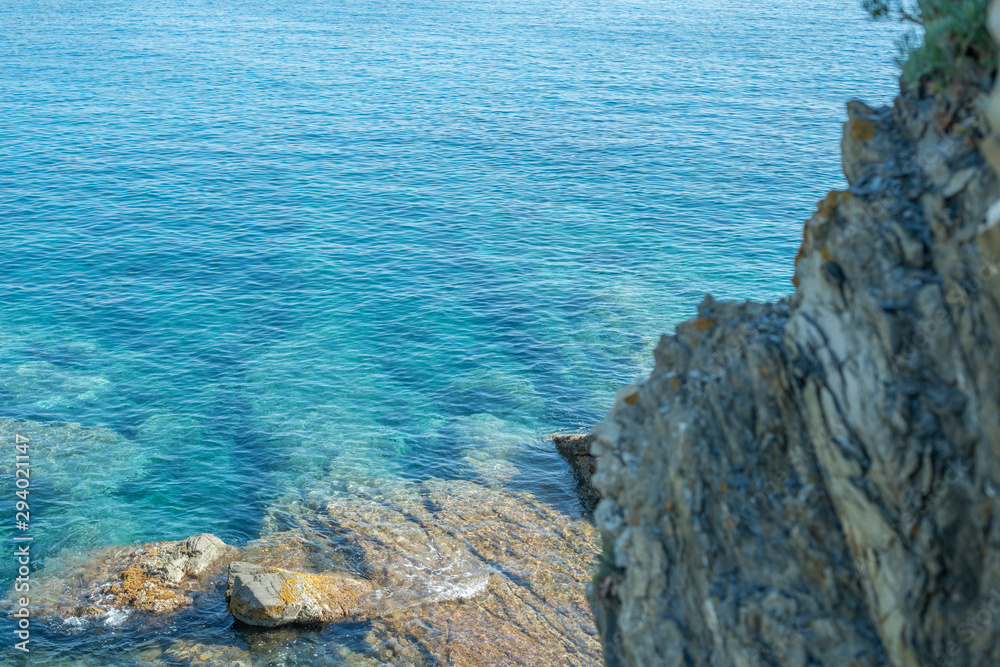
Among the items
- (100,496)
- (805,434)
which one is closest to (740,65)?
(100,496)

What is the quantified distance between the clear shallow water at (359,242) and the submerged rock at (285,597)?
5.77m

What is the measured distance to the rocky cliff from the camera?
488 inches

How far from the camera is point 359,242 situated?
2437 inches

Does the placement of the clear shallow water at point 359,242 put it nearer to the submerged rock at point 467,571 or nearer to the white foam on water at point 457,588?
the submerged rock at point 467,571

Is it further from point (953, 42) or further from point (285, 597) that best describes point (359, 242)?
point (953, 42)

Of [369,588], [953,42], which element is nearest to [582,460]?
[369,588]

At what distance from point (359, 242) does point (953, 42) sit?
5121 centimetres

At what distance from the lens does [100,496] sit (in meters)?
36.5

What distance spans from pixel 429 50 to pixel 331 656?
346ft

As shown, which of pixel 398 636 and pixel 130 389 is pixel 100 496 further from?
pixel 398 636

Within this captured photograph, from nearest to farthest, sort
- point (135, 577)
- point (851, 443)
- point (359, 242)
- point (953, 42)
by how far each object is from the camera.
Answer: point (851, 443), point (953, 42), point (135, 577), point (359, 242)

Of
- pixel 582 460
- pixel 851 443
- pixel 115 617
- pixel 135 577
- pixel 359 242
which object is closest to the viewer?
pixel 851 443

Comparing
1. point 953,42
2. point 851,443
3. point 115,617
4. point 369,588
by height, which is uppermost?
point 953,42

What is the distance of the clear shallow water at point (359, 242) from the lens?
131 feet
